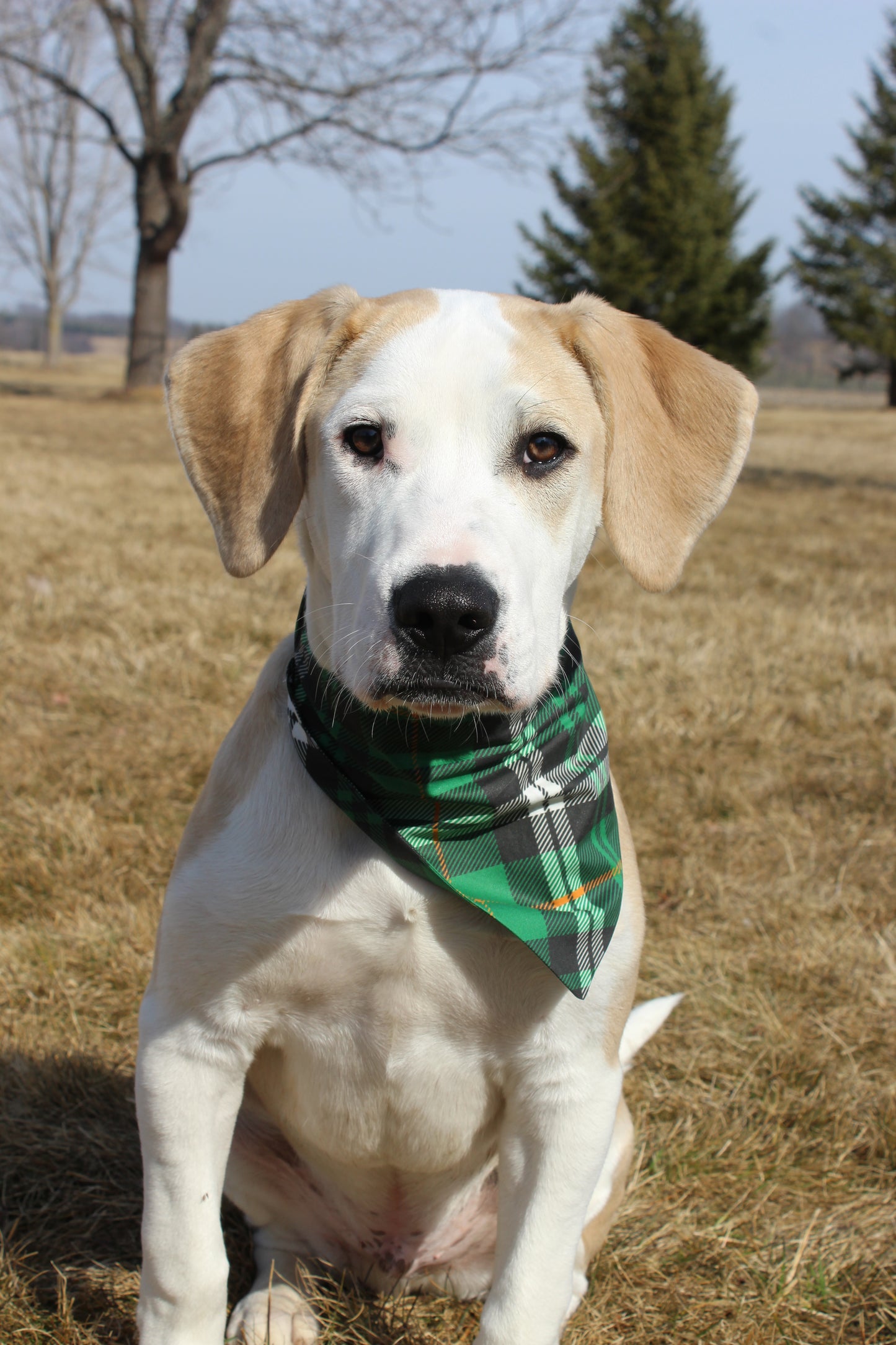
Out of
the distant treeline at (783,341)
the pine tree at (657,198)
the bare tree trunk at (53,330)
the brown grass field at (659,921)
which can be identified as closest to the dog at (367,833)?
the brown grass field at (659,921)

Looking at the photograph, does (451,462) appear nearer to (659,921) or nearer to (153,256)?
(659,921)

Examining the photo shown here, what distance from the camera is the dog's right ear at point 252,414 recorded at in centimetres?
203

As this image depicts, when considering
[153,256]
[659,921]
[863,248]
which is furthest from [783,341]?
[659,921]

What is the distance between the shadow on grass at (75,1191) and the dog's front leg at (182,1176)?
0.31 m

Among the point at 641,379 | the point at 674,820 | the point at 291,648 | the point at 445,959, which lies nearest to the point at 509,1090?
the point at 445,959

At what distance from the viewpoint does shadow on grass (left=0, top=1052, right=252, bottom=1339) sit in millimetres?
2131

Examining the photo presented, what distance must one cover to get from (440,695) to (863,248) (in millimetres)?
35617

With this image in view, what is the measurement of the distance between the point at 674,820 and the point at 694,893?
45cm

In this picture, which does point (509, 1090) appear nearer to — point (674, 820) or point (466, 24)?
point (674, 820)

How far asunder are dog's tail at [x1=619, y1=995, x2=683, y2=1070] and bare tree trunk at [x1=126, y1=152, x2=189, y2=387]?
1920 cm

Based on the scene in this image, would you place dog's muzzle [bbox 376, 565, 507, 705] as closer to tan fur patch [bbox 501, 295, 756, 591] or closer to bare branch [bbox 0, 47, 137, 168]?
tan fur patch [bbox 501, 295, 756, 591]

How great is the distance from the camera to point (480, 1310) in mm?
2238

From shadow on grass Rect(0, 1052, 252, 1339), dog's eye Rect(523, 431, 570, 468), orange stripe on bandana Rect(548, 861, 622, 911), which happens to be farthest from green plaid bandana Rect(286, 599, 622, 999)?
shadow on grass Rect(0, 1052, 252, 1339)

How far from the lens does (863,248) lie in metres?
32.9
